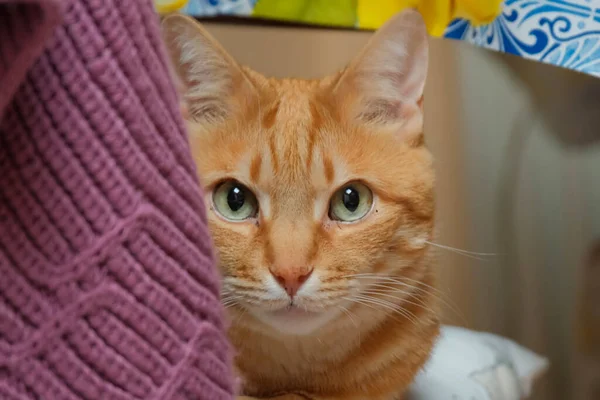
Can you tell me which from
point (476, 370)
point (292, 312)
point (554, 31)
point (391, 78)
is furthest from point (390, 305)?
point (554, 31)

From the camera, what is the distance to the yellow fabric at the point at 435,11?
1.08 m

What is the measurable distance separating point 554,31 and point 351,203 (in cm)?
56

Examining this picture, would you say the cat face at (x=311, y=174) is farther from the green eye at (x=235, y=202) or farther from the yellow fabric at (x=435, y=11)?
the yellow fabric at (x=435, y=11)

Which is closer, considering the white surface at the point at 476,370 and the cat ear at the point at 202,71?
the cat ear at the point at 202,71

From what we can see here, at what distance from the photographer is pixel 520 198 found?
4.46 feet

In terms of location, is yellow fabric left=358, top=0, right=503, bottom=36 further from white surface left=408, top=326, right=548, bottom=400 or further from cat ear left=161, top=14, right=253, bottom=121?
white surface left=408, top=326, right=548, bottom=400

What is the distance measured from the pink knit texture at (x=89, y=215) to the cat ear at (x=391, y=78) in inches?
18.5

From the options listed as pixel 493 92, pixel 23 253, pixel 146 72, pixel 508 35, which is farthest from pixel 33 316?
Answer: pixel 493 92

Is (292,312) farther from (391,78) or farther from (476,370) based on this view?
(476,370)

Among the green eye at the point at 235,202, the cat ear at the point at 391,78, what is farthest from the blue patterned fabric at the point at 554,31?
the green eye at the point at 235,202

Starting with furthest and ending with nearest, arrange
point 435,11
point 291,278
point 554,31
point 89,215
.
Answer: point 435,11, point 554,31, point 291,278, point 89,215

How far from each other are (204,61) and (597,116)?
95 cm

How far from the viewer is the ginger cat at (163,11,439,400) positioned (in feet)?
2.22

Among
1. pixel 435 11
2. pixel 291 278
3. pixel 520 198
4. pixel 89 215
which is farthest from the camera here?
pixel 520 198
